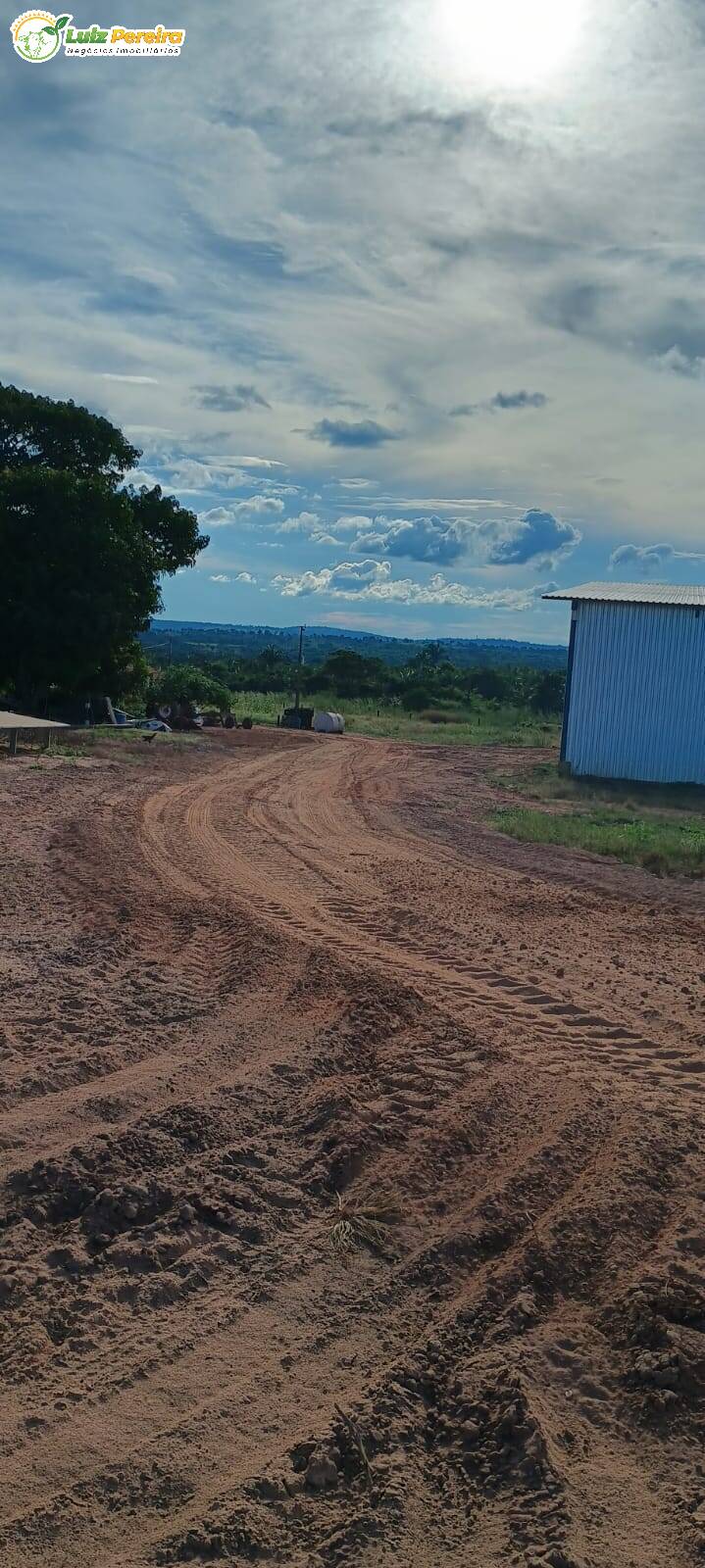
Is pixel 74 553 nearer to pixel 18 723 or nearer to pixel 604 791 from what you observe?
pixel 18 723

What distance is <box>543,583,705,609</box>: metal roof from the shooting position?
24.0m

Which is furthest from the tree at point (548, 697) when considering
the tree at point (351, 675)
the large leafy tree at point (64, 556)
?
the large leafy tree at point (64, 556)

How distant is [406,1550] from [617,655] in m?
22.4

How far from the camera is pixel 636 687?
24.4 metres

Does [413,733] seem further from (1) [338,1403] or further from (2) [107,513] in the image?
(1) [338,1403]

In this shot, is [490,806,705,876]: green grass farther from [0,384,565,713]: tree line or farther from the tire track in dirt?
[0,384,565,713]: tree line

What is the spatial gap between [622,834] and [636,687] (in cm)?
895

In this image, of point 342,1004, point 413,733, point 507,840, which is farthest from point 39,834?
point 413,733

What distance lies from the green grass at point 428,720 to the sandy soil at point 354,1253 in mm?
24927

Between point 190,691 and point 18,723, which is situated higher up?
point 190,691

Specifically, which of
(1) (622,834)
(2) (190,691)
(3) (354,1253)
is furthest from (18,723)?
(3) (354,1253)

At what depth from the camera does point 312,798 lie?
1844 centimetres

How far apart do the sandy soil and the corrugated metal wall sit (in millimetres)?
15256

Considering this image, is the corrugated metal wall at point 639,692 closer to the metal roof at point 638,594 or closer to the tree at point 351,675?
the metal roof at point 638,594
